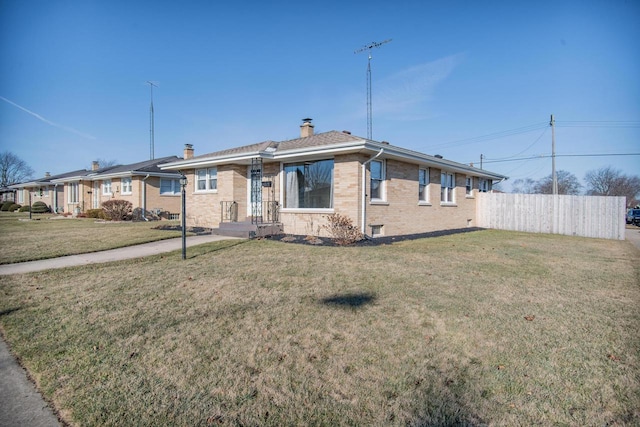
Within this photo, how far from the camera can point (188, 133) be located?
2620 centimetres

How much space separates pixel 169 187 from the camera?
Result: 969 inches

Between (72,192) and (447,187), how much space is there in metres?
33.7

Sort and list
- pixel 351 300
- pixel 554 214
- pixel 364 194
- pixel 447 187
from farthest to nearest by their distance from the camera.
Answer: pixel 554 214 → pixel 447 187 → pixel 364 194 → pixel 351 300

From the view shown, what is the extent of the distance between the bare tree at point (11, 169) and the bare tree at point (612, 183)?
337 ft

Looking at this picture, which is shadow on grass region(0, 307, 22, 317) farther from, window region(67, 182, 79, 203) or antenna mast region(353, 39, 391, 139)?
window region(67, 182, 79, 203)

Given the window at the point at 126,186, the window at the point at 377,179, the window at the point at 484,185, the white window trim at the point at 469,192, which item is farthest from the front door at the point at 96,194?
the window at the point at 484,185

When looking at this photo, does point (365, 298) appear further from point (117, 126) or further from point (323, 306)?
point (117, 126)

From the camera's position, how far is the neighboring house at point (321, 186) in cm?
1182

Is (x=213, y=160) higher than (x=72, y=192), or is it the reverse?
(x=213, y=160)

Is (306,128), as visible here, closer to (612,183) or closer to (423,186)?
(423,186)

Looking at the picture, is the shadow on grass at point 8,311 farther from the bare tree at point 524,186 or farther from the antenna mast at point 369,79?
the bare tree at point 524,186

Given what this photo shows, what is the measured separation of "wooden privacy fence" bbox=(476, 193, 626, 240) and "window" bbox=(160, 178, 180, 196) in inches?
822

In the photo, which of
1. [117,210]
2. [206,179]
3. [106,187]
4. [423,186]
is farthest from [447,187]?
[106,187]

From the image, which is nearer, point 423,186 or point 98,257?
point 98,257
